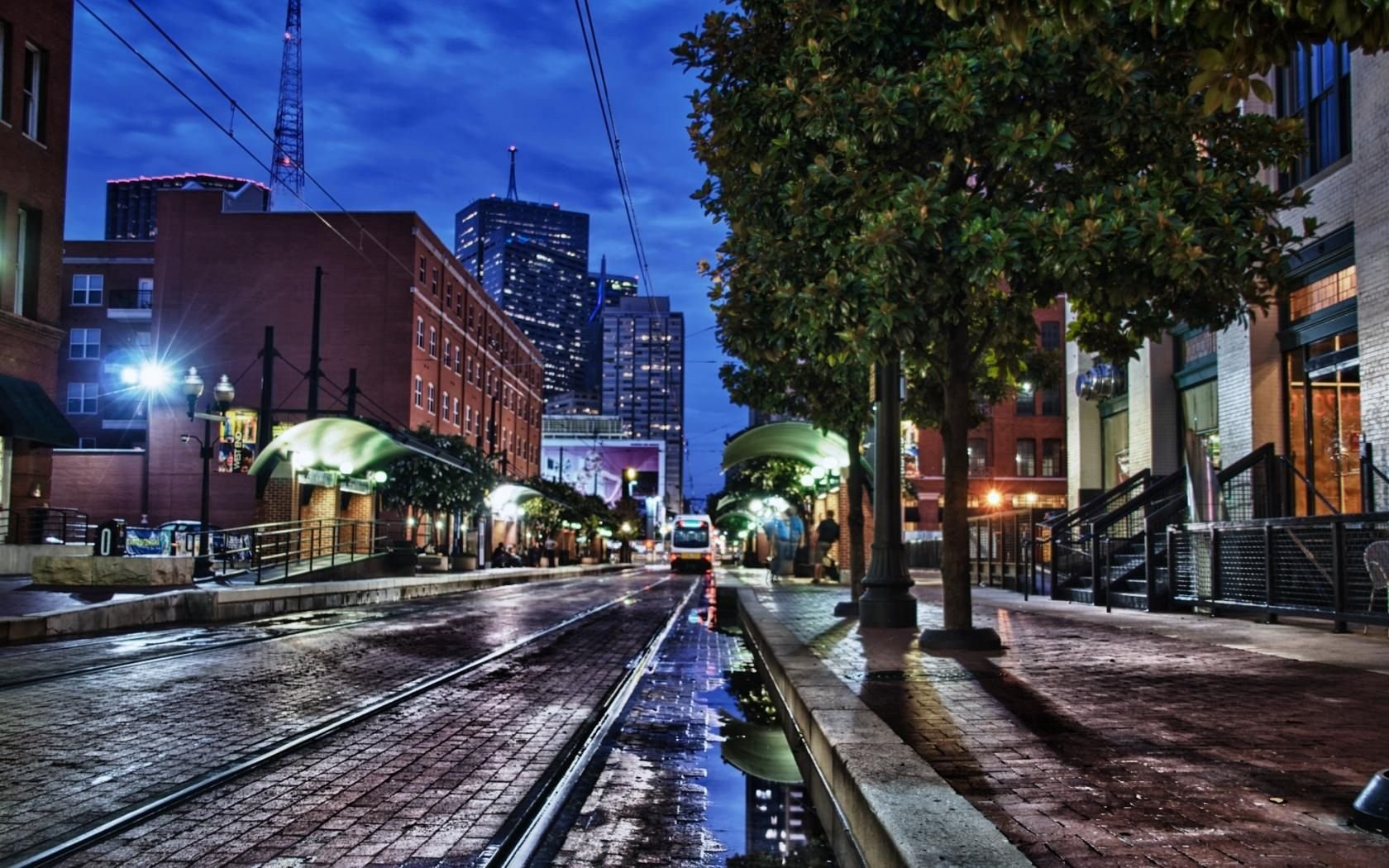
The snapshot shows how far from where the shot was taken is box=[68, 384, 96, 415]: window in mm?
63438

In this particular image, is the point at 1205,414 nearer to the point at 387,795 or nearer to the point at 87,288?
the point at 387,795

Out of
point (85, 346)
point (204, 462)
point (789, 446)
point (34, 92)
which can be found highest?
point (34, 92)

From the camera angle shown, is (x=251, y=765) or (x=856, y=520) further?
(x=856, y=520)

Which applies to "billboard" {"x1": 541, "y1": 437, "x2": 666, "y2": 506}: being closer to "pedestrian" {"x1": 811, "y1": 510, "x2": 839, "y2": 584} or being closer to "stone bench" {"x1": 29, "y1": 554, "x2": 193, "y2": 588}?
"pedestrian" {"x1": 811, "y1": 510, "x2": 839, "y2": 584}

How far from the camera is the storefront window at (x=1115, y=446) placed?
25.7 meters

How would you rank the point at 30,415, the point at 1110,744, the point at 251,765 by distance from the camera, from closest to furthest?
1. the point at 1110,744
2. the point at 251,765
3. the point at 30,415

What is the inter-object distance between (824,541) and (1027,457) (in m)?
32.9

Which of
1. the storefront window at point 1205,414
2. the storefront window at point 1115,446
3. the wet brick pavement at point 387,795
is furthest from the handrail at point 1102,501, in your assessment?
the wet brick pavement at point 387,795

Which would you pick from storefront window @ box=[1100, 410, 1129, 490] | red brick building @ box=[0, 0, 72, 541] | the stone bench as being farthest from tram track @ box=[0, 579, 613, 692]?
storefront window @ box=[1100, 410, 1129, 490]

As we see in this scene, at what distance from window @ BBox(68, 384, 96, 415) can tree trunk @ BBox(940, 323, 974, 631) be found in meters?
62.2

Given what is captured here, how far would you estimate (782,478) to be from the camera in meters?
39.7

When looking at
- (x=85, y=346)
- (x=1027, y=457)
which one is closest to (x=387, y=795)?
(x=1027, y=457)

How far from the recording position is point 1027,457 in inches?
2451

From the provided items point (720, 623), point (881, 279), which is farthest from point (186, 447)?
point (881, 279)
